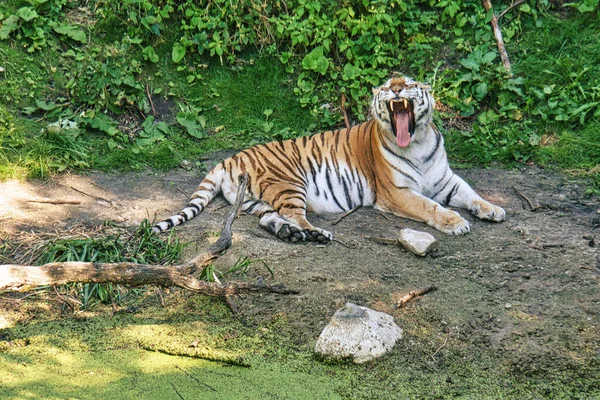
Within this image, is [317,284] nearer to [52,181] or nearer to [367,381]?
[367,381]

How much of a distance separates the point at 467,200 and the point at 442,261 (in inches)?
45.2

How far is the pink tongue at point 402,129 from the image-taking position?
6.06 meters

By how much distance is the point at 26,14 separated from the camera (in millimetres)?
7547

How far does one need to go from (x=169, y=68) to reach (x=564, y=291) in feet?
16.2

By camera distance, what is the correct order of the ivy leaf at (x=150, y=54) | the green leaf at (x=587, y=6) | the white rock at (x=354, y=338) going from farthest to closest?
the green leaf at (x=587, y=6) < the ivy leaf at (x=150, y=54) < the white rock at (x=354, y=338)

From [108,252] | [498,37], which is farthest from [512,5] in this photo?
[108,252]

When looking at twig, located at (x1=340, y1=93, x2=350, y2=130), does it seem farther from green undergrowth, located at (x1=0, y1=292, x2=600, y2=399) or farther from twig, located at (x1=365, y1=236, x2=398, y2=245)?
green undergrowth, located at (x1=0, y1=292, x2=600, y2=399)

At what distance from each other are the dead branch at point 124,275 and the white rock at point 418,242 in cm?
103

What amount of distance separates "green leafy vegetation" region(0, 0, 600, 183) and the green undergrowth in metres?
2.90

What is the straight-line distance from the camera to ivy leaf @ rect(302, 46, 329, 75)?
7.68 metres

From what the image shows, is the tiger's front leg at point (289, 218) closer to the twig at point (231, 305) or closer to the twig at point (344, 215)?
the twig at point (344, 215)

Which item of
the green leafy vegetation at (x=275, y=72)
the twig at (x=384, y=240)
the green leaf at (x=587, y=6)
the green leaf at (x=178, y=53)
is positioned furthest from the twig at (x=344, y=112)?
the green leaf at (x=587, y=6)

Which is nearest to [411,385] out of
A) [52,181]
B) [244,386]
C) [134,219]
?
[244,386]

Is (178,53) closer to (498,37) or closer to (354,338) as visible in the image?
(498,37)
